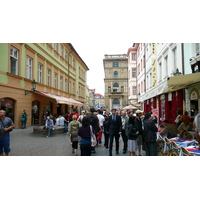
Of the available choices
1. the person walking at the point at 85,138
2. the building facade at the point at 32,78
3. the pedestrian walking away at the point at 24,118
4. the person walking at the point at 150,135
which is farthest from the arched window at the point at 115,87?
the person walking at the point at 85,138

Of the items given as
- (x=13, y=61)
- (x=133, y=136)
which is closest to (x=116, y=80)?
(x=13, y=61)

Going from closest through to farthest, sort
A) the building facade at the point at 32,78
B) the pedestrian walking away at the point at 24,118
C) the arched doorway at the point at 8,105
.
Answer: the arched doorway at the point at 8,105 → the building facade at the point at 32,78 → the pedestrian walking away at the point at 24,118

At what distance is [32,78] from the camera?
17.2 meters

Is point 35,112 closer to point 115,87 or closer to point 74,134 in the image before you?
point 74,134

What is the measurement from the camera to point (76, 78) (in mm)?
34094

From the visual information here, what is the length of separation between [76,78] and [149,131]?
29.1m

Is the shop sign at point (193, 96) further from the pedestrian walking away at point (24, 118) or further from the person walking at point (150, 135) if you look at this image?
the pedestrian walking away at point (24, 118)

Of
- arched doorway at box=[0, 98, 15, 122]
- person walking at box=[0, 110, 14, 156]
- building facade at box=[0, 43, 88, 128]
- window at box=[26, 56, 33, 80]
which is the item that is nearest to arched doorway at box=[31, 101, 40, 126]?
building facade at box=[0, 43, 88, 128]

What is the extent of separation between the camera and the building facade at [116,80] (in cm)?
5325

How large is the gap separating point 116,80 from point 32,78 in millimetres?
39192

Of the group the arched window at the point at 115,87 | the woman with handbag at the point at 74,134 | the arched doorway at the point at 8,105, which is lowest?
the woman with handbag at the point at 74,134

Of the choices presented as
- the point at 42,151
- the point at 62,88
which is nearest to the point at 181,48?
the point at 42,151

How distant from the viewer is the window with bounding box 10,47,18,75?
45.9 feet

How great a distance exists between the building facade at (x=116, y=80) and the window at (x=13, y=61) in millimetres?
39378
